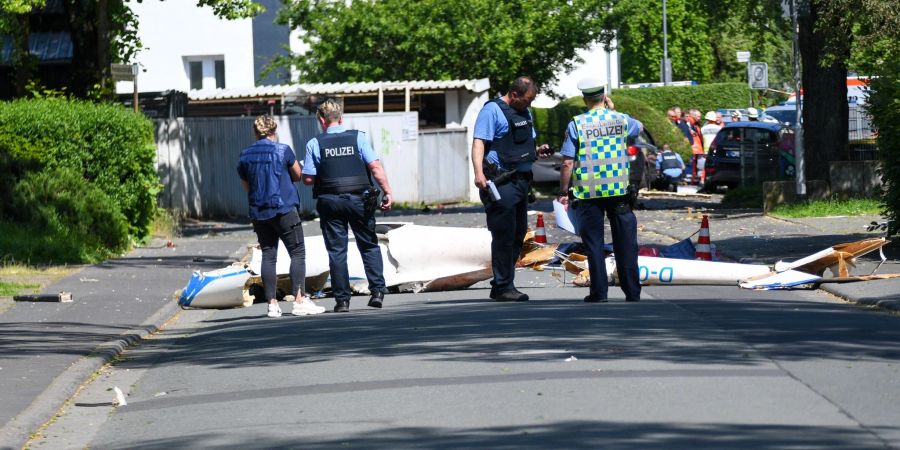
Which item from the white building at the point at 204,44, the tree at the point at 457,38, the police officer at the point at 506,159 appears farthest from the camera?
the white building at the point at 204,44

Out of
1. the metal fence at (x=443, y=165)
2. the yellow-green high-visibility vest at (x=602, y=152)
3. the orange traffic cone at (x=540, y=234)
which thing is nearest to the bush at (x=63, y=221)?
the orange traffic cone at (x=540, y=234)

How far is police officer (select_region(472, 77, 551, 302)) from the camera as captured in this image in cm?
1259

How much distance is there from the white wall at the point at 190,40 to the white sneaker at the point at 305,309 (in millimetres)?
37638

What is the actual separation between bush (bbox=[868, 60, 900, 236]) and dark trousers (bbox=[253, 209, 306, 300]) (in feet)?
21.9

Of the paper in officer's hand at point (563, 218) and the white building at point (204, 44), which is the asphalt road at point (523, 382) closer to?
the paper in officer's hand at point (563, 218)

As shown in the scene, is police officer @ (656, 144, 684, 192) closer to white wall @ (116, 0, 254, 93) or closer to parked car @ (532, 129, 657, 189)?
parked car @ (532, 129, 657, 189)

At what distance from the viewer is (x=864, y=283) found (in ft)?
44.2

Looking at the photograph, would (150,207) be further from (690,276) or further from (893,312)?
(893,312)

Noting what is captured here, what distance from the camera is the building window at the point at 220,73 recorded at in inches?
2005

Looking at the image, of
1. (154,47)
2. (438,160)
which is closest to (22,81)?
(438,160)

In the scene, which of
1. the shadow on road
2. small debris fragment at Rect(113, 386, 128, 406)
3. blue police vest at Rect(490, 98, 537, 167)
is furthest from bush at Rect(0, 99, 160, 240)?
the shadow on road

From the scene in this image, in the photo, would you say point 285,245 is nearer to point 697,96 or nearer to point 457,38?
point 457,38

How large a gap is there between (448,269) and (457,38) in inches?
902

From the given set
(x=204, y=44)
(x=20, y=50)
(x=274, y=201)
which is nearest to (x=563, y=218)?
(x=274, y=201)
